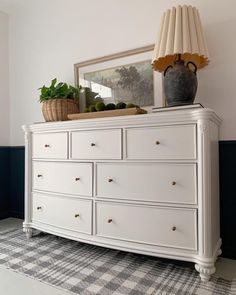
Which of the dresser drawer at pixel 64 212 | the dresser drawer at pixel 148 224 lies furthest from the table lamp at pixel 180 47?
the dresser drawer at pixel 64 212

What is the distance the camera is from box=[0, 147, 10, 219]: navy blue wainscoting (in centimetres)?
291

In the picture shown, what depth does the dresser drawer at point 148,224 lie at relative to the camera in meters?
1.49

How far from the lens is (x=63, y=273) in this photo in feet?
5.14

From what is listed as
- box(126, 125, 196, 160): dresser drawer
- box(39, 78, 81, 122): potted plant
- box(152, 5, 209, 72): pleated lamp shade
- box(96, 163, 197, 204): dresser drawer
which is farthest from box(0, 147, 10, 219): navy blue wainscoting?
box(152, 5, 209, 72): pleated lamp shade

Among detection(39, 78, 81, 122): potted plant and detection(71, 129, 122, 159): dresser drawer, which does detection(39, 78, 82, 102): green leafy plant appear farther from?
detection(71, 129, 122, 159): dresser drawer

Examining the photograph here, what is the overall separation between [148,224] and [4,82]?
7.93 feet

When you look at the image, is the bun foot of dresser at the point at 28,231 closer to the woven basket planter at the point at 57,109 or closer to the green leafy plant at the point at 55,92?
the woven basket planter at the point at 57,109

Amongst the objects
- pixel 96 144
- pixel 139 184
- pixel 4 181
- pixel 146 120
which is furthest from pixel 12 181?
pixel 146 120

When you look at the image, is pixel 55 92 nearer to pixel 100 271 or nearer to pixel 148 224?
pixel 148 224

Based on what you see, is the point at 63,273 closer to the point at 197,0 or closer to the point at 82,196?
the point at 82,196

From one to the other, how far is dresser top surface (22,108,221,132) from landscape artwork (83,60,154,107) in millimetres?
499

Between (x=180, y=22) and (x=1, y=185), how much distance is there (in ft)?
8.19

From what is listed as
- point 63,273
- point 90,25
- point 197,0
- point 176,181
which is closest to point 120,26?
point 90,25

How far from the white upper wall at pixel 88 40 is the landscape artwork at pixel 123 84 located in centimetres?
19
